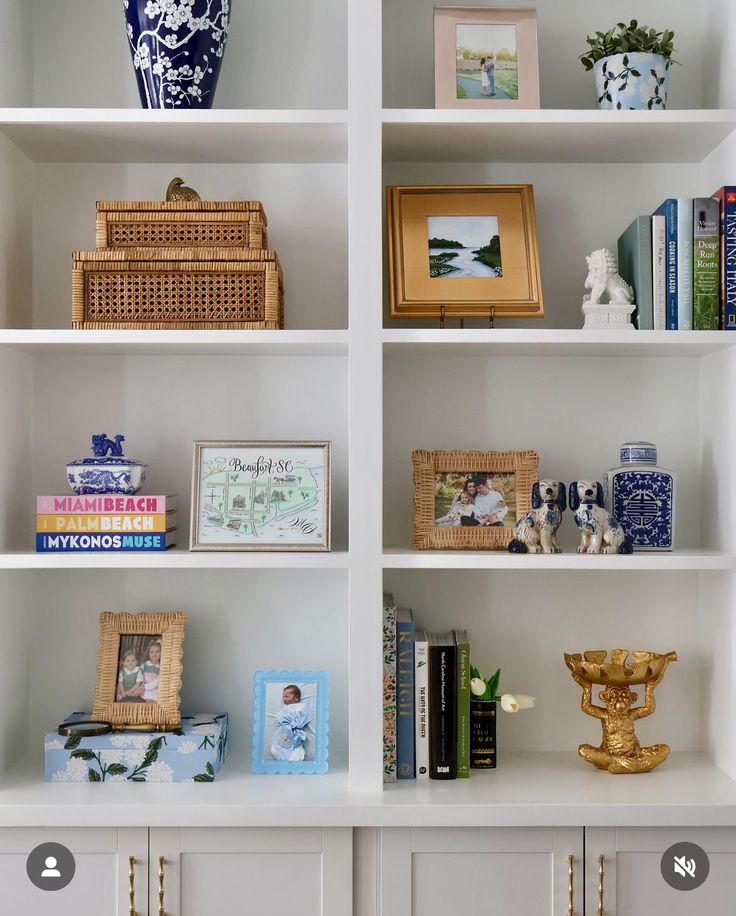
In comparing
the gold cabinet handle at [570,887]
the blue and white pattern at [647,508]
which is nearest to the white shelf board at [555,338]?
the blue and white pattern at [647,508]

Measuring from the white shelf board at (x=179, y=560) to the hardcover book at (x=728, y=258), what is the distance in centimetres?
86

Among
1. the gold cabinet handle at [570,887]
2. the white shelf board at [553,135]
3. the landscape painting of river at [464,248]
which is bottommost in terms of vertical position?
the gold cabinet handle at [570,887]

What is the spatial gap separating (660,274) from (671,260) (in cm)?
3

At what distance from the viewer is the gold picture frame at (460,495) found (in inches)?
75.8

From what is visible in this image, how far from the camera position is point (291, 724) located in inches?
Result: 75.2

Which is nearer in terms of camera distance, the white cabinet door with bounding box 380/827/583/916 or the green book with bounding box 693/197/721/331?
the white cabinet door with bounding box 380/827/583/916

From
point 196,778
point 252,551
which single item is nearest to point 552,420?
point 252,551

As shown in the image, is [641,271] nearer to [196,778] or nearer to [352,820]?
[352,820]

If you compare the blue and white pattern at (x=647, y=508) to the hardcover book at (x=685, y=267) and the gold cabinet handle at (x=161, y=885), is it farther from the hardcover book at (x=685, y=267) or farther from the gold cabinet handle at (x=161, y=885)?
the gold cabinet handle at (x=161, y=885)

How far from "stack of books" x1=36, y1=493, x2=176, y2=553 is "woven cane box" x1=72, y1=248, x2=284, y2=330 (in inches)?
13.5

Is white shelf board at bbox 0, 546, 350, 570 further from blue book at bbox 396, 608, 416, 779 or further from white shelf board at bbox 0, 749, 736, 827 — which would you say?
white shelf board at bbox 0, 749, 736, 827

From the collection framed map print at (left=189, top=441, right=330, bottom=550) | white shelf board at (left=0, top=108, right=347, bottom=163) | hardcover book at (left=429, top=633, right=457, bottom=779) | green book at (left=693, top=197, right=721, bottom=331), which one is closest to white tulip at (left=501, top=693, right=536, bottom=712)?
hardcover book at (left=429, top=633, right=457, bottom=779)

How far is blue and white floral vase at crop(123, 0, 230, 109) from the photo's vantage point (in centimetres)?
182

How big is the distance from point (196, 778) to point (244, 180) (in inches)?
49.3
